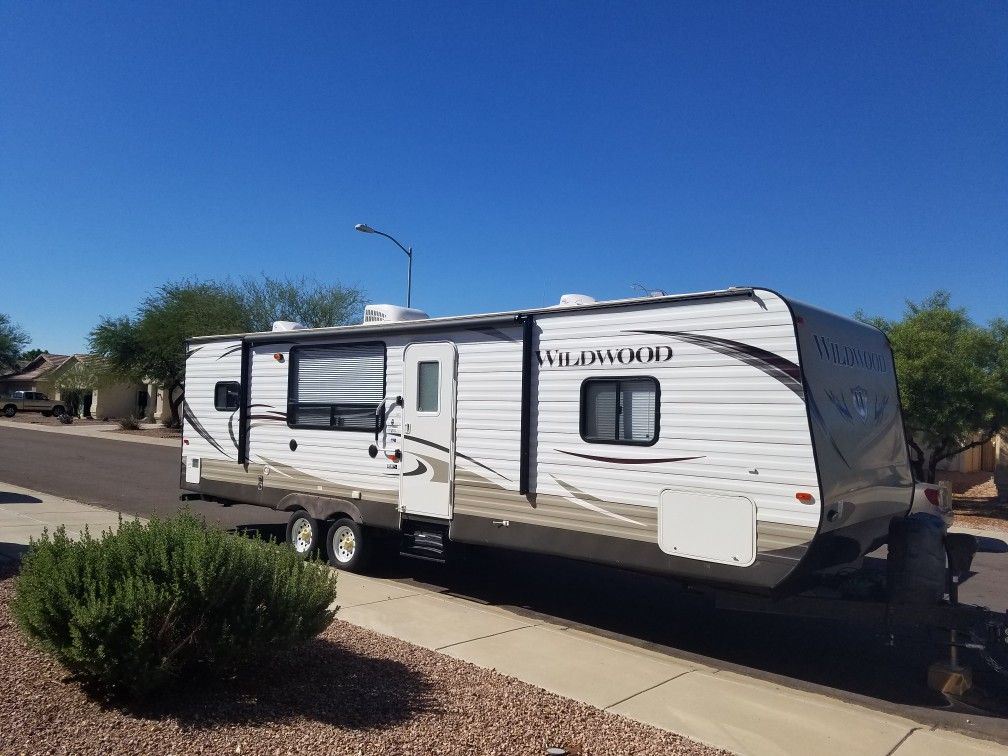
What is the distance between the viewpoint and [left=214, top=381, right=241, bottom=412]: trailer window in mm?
11055

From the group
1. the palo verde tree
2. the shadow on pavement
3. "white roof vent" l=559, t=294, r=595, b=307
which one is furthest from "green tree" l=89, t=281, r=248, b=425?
"white roof vent" l=559, t=294, r=595, b=307

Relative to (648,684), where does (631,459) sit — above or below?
above

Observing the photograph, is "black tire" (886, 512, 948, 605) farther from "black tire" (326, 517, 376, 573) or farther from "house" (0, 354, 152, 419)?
"house" (0, 354, 152, 419)

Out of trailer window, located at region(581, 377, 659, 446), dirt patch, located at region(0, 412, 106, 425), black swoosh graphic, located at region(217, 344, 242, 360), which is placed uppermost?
black swoosh graphic, located at region(217, 344, 242, 360)

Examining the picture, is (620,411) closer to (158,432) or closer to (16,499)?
(16,499)

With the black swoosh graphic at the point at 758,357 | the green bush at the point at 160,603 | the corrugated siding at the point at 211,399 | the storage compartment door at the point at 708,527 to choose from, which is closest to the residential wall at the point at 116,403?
the corrugated siding at the point at 211,399

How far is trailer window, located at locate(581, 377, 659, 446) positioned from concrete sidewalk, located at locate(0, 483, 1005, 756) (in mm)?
1821

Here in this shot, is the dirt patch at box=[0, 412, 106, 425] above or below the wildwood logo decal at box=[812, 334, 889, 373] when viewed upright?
below

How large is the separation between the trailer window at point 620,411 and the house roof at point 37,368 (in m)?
74.4

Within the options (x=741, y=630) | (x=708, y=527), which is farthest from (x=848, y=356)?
(x=741, y=630)

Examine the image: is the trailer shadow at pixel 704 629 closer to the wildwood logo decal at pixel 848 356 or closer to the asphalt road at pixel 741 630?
the asphalt road at pixel 741 630

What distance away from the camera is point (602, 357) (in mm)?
7340

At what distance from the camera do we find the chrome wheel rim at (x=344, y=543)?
973cm

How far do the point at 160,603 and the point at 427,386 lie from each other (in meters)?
4.41
